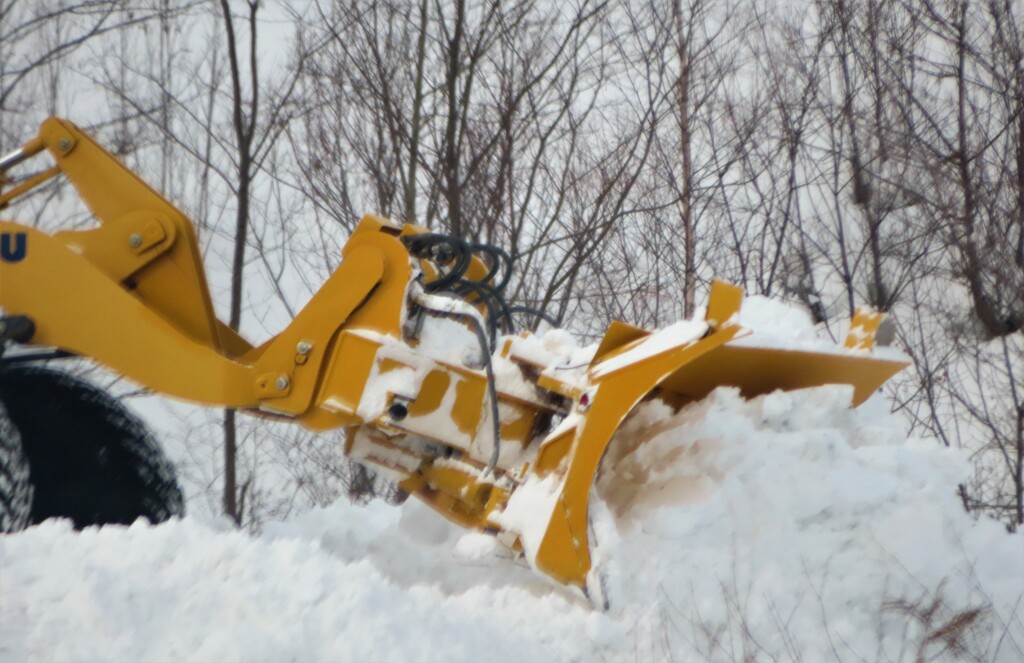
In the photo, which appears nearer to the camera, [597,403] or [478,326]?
[597,403]

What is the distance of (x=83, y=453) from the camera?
3943 millimetres

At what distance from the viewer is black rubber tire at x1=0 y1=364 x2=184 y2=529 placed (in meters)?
3.85

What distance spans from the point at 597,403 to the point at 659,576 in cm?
56

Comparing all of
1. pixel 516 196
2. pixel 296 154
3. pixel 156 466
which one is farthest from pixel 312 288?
pixel 156 466

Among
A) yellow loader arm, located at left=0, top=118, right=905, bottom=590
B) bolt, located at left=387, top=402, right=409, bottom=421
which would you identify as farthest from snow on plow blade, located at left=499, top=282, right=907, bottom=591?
bolt, located at left=387, top=402, right=409, bottom=421

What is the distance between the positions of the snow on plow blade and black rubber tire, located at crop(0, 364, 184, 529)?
1412mm

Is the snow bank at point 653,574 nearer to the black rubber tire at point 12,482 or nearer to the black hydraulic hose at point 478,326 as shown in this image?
the black hydraulic hose at point 478,326

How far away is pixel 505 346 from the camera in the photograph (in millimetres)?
3879

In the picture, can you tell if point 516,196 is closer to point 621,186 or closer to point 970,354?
point 621,186

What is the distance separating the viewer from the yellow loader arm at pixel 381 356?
3.49m

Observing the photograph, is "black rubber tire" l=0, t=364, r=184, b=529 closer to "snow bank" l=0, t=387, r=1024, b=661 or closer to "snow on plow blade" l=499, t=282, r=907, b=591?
"snow bank" l=0, t=387, r=1024, b=661

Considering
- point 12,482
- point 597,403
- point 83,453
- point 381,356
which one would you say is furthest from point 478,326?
point 12,482

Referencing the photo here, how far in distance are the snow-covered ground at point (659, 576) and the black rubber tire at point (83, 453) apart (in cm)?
69

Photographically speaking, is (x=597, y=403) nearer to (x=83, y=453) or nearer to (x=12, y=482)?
(x=83, y=453)
